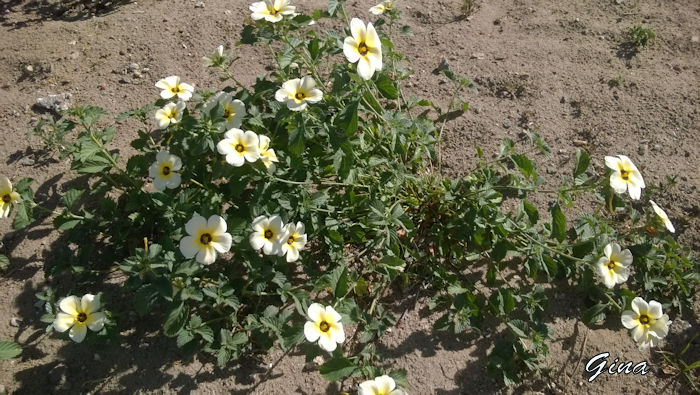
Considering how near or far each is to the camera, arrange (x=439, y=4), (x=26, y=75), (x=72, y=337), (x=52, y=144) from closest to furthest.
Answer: (x=72, y=337)
(x=52, y=144)
(x=26, y=75)
(x=439, y=4)

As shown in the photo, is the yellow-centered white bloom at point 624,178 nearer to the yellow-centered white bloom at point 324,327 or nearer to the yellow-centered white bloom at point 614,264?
the yellow-centered white bloom at point 614,264

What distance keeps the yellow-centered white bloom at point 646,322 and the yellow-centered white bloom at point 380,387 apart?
1.36 metres

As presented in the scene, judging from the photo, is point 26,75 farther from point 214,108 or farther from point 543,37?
point 543,37

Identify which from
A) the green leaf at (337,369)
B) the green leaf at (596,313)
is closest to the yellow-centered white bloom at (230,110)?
the green leaf at (337,369)

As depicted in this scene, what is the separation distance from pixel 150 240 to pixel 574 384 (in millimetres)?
2701

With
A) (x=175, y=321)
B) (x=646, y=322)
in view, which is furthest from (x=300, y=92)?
(x=646, y=322)

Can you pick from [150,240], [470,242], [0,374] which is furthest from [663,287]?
[0,374]

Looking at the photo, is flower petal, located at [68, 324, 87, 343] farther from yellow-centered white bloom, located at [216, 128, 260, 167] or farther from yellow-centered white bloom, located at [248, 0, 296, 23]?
yellow-centered white bloom, located at [248, 0, 296, 23]

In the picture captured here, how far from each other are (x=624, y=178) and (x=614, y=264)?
50 centimetres

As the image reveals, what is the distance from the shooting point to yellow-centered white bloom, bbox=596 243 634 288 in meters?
2.93

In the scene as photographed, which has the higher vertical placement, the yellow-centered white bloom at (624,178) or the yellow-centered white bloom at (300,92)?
the yellow-centered white bloom at (300,92)

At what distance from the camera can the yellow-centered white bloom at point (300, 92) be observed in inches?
106

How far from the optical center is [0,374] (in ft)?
9.74

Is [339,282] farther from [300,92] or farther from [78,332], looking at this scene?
[78,332]
